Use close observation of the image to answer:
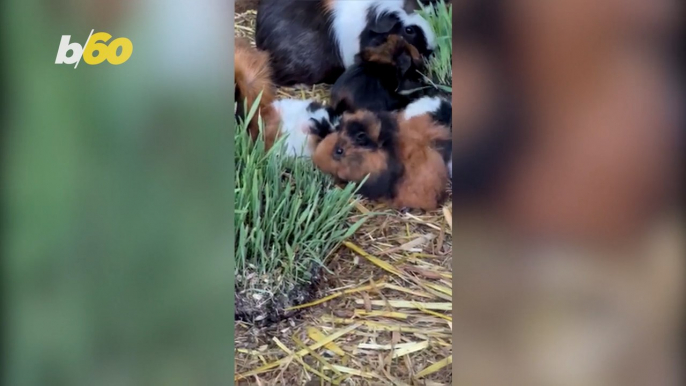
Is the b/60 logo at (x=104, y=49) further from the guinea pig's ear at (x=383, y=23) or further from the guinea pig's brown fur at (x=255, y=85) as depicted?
the guinea pig's ear at (x=383, y=23)

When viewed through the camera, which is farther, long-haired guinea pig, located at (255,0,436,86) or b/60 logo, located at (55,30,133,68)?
long-haired guinea pig, located at (255,0,436,86)

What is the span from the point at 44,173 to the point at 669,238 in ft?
3.75

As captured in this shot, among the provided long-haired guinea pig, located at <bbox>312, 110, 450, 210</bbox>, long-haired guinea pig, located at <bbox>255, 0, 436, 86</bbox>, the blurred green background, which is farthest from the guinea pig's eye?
the blurred green background

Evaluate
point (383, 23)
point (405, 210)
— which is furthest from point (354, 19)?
point (405, 210)

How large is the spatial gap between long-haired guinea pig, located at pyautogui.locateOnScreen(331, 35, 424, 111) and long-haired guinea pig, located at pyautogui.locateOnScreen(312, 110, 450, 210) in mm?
24

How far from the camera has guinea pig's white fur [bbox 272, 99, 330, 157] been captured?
3.97 feet

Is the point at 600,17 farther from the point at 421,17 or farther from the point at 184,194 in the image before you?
the point at 184,194

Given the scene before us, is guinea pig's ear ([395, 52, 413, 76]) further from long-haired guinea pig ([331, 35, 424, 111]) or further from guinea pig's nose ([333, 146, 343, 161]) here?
guinea pig's nose ([333, 146, 343, 161])

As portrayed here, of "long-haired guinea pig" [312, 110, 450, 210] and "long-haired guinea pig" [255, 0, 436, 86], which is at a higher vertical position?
"long-haired guinea pig" [255, 0, 436, 86]

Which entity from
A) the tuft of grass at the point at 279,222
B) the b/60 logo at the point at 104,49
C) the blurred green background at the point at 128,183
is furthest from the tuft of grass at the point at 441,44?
the b/60 logo at the point at 104,49

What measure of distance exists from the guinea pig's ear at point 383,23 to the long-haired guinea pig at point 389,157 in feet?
→ 0.58

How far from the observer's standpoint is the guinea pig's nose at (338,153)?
121 centimetres

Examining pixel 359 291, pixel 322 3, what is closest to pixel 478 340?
pixel 359 291

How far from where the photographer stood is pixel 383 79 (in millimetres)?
1218
